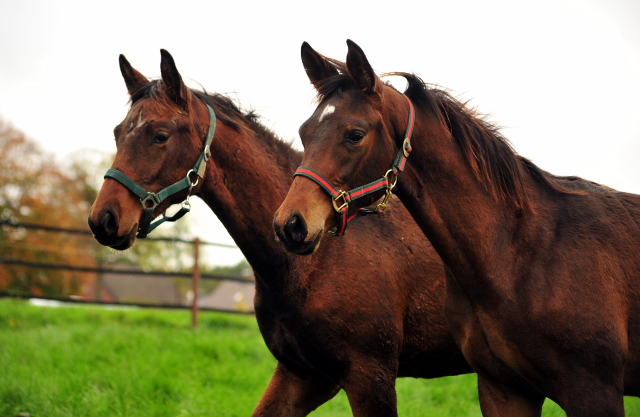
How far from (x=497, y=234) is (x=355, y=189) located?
0.86m

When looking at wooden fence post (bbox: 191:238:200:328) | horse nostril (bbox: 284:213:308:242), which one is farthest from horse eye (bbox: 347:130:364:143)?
wooden fence post (bbox: 191:238:200:328)

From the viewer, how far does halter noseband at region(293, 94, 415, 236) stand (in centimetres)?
236

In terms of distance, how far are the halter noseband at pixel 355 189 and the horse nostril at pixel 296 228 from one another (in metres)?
0.21

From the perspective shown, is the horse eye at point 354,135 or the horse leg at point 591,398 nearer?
the horse leg at point 591,398

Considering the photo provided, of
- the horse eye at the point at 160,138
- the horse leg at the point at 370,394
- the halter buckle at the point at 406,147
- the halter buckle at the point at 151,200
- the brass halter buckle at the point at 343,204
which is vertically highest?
the horse eye at the point at 160,138

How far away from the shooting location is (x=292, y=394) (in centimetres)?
347

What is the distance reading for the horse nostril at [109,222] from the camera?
2.96m

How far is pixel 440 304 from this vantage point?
3.52 meters

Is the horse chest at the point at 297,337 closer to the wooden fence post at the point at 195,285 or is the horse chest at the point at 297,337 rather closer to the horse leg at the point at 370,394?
the horse leg at the point at 370,394

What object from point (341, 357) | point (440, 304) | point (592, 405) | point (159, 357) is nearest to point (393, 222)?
point (440, 304)

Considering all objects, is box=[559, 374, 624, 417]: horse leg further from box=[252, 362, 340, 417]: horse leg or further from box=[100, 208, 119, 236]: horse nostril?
box=[100, 208, 119, 236]: horse nostril

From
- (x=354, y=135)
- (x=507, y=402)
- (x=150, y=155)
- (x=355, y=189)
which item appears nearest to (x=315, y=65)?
(x=354, y=135)

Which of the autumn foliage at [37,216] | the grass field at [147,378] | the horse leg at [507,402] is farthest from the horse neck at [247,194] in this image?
the autumn foliage at [37,216]

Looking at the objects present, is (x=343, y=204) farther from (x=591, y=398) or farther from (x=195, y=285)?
(x=195, y=285)
